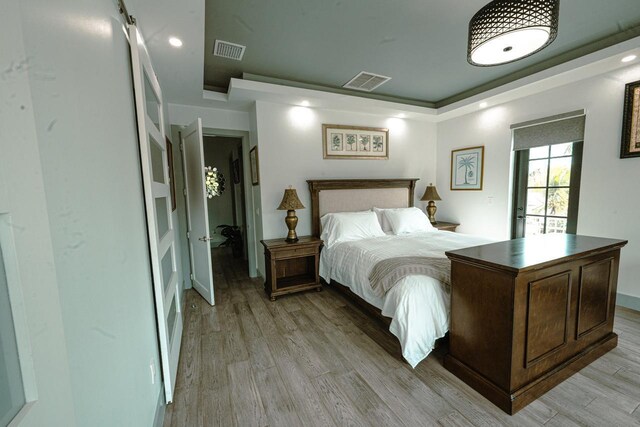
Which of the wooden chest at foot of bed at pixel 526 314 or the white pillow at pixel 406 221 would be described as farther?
the white pillow at pixel 406 221

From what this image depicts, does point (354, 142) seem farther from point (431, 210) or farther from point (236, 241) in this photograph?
point (236, 241)

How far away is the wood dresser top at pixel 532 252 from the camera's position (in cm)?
154

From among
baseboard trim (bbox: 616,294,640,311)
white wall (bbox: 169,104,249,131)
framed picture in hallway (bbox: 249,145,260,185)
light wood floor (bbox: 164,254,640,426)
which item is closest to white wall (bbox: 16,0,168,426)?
light wood floor (bbox: 164,254,640,426)

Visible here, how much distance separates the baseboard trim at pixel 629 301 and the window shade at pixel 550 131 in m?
1.77

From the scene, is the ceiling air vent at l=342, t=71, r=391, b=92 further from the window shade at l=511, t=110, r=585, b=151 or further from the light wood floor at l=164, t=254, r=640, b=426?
the light wood floor at l=164, t=254, r=640, b=426

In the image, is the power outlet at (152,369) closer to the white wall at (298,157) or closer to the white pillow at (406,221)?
the white wall at (298,157)

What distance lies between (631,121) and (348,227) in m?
3.09

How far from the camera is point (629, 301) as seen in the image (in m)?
2.71

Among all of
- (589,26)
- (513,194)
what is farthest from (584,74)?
(513,194)

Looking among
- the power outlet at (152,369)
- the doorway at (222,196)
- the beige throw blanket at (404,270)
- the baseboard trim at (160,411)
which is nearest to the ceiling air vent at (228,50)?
the beige throw blanket at (404,270)

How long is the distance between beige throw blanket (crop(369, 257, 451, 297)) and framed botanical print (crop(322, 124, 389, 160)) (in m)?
2.12

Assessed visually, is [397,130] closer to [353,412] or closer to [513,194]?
[513,194]

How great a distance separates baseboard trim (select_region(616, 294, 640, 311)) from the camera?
2658mm

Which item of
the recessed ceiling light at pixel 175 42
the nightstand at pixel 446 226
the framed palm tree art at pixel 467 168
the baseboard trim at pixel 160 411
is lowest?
the baseboard trim at pixel 160 411
